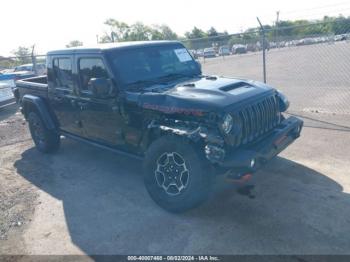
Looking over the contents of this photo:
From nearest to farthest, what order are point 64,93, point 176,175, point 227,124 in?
point 227,124
point 176,175
point 64,93

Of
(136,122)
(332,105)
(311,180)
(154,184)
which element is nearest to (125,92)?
(136,122)

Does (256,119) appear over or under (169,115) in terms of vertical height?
under

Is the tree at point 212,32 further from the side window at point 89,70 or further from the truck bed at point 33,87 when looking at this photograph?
the side window at point 89,70

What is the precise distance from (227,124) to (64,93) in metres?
3.12

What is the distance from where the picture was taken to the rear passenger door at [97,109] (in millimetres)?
4789

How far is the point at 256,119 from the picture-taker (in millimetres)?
4152

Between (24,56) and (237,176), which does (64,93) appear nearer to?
(237,176)

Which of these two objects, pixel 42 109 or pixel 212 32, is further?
pixel 212 32

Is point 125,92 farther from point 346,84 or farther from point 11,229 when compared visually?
point 346,84

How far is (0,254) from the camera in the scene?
3705 mm

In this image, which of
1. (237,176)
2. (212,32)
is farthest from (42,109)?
(212,32)

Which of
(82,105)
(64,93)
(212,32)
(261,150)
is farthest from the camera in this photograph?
(212,32)

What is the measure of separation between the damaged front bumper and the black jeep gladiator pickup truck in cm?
1

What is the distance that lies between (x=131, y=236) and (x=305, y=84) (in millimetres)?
10506
